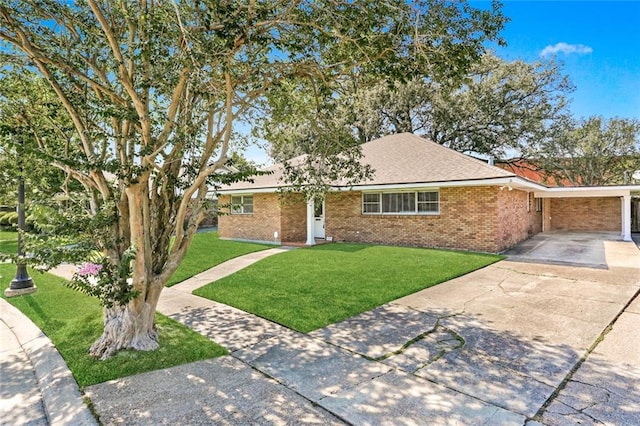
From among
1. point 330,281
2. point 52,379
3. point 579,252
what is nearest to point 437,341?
point 330,281

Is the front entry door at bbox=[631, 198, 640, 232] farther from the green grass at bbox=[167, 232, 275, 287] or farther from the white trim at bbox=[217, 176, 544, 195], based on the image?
the green grass at bbox=[167, 232, 275, 287]

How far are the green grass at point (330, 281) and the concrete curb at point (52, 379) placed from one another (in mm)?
2853

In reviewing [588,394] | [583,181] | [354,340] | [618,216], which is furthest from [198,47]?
[583,181]

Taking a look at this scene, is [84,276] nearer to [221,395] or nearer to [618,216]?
[221,395]

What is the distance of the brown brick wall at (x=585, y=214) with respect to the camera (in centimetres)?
2134

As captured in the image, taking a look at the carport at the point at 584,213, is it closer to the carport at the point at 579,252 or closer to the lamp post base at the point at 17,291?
→ the carport at the point at 579,252

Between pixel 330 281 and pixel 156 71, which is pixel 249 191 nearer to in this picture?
pixel 330 281

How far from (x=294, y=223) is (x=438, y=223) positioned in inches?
259

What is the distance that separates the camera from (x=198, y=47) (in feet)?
14.0

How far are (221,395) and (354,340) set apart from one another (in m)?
2.04

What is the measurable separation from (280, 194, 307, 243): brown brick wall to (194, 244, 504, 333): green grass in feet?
12.8

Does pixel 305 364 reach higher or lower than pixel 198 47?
lower

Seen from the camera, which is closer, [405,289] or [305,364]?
[305,364]

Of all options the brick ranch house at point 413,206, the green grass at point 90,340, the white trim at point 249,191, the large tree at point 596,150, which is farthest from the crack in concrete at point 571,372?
the large tree at point 596,150
